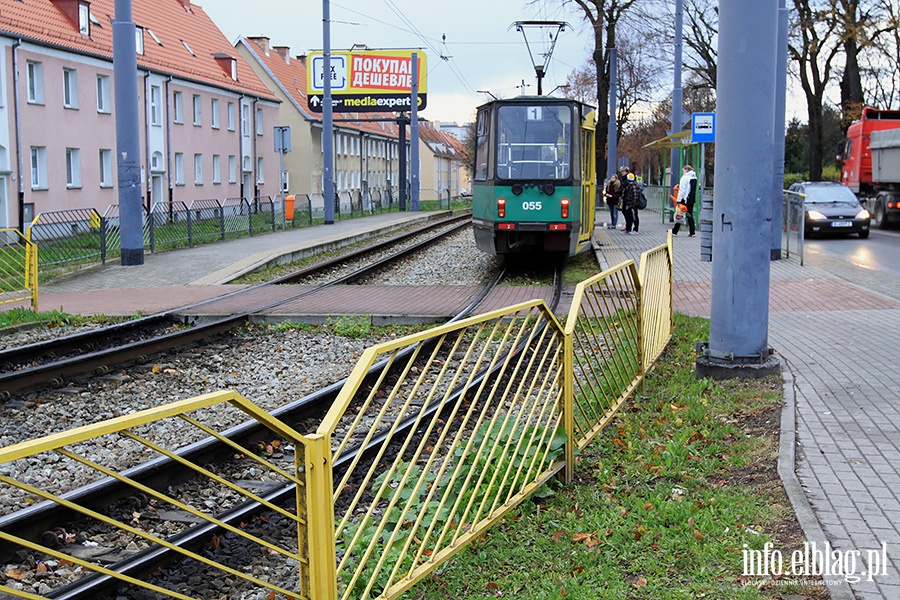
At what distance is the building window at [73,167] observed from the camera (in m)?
33.4

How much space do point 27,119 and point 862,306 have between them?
26111 millimetres

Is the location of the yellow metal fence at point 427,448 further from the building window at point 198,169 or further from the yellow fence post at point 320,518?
the building window at point 198,169

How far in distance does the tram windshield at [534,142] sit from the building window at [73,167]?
70.3 ft

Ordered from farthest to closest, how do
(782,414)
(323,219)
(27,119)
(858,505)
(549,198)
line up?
1. (323,219)
2. (27,119)
3. (549,198)
4. (782,414)
5. (858,505)

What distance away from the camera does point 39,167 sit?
31.5m

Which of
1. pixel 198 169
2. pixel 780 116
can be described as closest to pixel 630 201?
pixel 780 116

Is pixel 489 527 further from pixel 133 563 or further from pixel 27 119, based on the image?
pixel 27 119

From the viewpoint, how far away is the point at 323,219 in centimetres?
3831

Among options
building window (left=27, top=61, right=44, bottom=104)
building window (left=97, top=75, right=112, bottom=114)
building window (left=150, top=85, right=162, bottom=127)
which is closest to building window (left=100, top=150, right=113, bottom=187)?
building window (left=97, top=75, right=112, bottom=114)

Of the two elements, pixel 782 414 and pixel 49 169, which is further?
pixel 49 169

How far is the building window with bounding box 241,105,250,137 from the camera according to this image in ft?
163

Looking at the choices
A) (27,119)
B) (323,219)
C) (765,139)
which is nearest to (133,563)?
(765,139)

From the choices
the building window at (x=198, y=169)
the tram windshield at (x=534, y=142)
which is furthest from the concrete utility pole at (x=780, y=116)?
the building window at (x=198, y=169)

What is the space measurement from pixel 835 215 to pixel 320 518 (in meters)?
Result: 26.3
